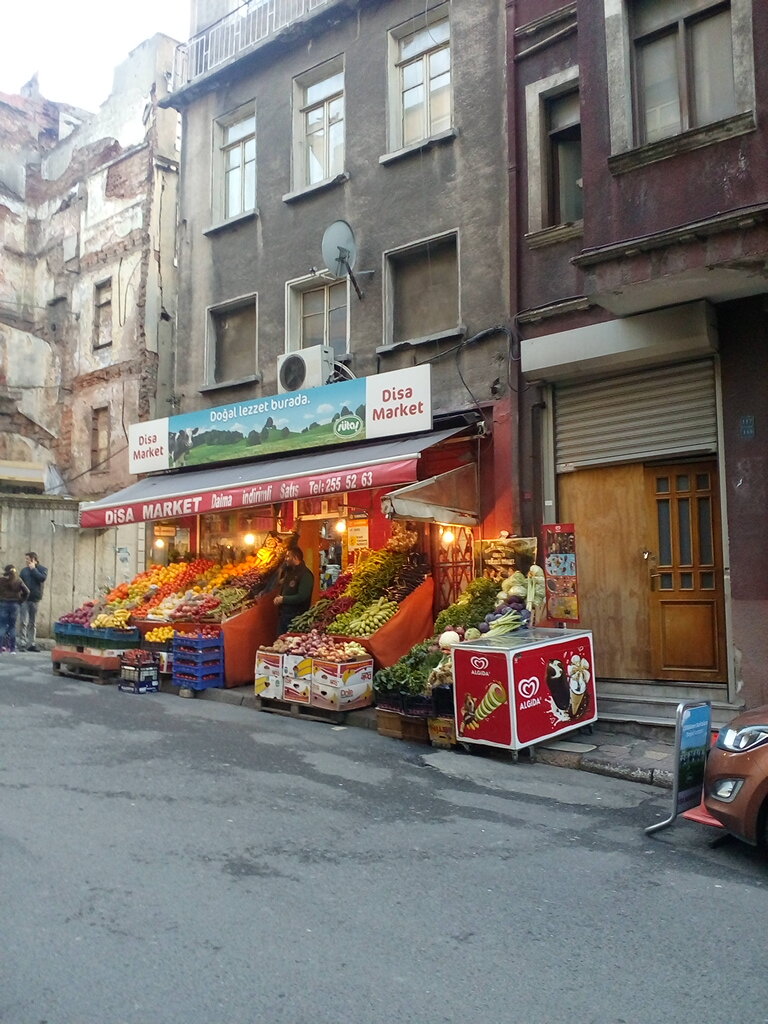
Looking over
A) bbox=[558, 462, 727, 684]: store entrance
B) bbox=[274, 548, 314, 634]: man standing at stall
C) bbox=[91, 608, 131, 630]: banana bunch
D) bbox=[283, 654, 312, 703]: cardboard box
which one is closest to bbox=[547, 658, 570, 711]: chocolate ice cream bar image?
bbox=[558, 462, 727, 684]: store entrance

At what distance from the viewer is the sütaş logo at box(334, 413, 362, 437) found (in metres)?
12.1

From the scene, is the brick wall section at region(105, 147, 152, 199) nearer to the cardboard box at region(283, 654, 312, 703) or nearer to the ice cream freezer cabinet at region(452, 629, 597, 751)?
the cardboard box at region(283, 654, 312, 703)

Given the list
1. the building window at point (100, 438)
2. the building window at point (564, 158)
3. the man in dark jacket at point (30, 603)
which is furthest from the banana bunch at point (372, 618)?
the building window at point (100, 438)

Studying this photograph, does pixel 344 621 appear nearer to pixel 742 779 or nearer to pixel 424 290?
pixel 424 290

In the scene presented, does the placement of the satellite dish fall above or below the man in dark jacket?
above

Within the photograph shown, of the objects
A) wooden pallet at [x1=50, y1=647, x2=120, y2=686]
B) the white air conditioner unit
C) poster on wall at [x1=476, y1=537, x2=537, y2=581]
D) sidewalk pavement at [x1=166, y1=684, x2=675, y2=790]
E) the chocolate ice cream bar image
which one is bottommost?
sidewalk pavement at [x1=166, y1=684, x2=675, y2=790]

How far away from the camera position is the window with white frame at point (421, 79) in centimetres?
1285

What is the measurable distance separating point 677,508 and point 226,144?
11.6 m

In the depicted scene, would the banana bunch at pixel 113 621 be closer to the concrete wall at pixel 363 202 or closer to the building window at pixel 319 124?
the concrete wall at pixel 363 202

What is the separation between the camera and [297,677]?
10.3 metres

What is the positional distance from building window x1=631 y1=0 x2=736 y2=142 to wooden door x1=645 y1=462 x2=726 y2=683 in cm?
385

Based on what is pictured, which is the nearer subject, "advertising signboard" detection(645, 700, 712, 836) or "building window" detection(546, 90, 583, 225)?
"advertising signboard" detection(645, 700, 712, 836)

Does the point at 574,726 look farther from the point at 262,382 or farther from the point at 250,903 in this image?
the point at 262,382

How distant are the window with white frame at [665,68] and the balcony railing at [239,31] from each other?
22.6 ft
